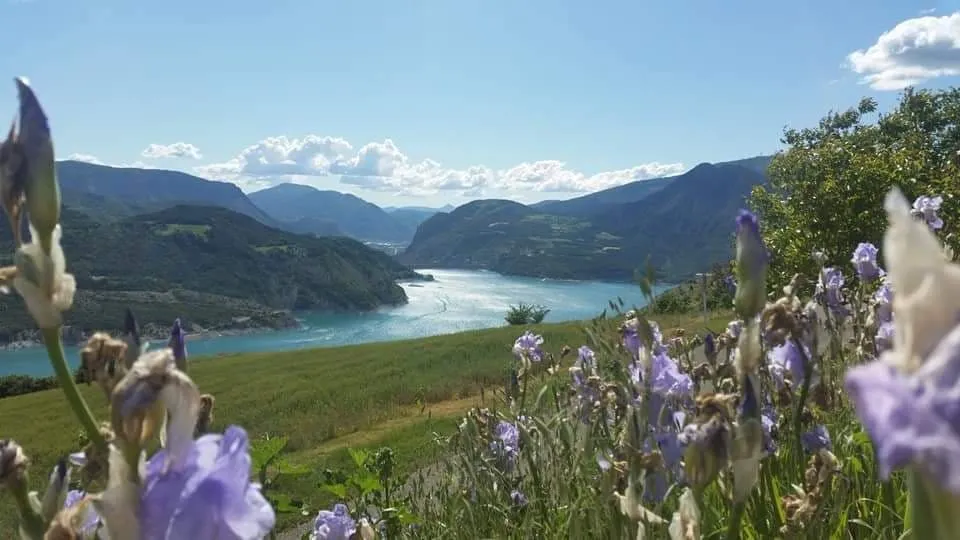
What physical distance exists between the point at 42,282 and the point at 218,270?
144 m

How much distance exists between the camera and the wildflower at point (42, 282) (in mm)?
938

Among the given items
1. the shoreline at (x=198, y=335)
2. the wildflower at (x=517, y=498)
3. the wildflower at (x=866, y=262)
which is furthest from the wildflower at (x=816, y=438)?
the shoreline at (x=198, y=335)

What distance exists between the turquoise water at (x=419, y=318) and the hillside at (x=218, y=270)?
6.48 meters

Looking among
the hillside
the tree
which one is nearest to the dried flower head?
the tree

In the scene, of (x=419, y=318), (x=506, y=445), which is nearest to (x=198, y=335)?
(x=419, y=318)

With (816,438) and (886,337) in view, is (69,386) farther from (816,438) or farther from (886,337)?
(886,337)

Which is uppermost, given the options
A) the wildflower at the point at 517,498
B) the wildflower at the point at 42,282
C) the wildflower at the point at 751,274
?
the wildflower at the point at 42,282

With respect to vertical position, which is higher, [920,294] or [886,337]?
[920,294]

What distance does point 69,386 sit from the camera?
0.88 metres

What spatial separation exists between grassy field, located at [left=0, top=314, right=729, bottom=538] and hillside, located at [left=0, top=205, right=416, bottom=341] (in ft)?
241

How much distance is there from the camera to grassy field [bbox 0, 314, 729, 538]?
16127mm

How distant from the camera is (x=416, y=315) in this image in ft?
353

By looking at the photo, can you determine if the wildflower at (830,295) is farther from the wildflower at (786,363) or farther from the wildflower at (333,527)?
the wildflower at (333,527)

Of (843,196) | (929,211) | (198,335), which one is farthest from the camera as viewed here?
(198,335)
